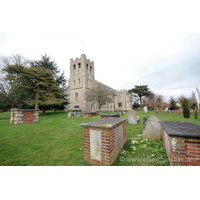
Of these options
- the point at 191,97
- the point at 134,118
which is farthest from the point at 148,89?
the point at 134,118

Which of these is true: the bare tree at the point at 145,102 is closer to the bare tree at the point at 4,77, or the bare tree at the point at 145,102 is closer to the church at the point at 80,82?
the church at the point at 80,82

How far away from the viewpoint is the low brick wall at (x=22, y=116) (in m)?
8.20

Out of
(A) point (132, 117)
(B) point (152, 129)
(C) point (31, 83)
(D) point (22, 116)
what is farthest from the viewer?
(C) point (31, 83)

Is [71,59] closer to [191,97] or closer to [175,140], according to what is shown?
[175,140]

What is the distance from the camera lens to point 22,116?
8.50 metres

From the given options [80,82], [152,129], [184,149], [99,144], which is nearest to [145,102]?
[80,82]

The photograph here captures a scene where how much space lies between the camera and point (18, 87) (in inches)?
503

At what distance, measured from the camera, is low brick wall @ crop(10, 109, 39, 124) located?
820 centimetres

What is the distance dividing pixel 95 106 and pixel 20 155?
29888 millimetres

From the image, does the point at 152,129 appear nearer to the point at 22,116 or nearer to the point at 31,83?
the point at 22,116

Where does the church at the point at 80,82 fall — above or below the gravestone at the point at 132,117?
above

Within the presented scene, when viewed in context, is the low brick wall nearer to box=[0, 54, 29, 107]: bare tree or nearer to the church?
box=[0, 54, 29, 107]: bare tree

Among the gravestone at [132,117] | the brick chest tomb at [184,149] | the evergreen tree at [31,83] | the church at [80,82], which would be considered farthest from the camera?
the church at [80,82]

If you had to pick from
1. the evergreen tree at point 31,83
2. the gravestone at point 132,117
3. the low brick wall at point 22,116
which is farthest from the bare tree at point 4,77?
the gravestone at point 132,117
